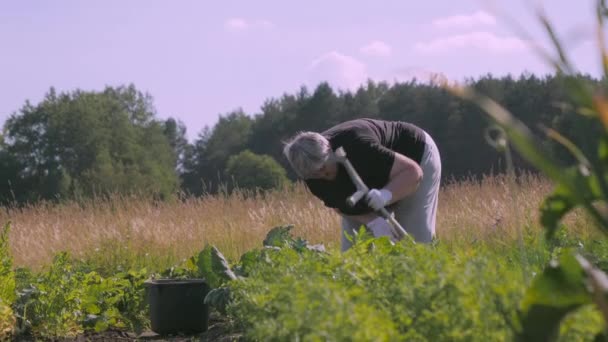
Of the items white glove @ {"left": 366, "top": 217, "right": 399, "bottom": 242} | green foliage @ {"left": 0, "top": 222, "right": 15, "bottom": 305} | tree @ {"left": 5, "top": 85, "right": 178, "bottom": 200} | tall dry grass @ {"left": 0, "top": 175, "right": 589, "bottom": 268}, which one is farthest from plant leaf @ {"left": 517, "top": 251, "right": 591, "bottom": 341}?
tree @ {"left": 5, "top": 85, "right": 178, "bottom": 200}

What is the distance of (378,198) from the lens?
401cm

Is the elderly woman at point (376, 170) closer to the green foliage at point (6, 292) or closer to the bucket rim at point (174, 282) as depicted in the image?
the bucket rim at point (174, 282)

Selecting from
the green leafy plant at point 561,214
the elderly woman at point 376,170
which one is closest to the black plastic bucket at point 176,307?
the elderly woman at point 376,170

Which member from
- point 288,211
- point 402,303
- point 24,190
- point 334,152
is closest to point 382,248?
point 402,303

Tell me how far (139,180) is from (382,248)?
41106 millimetres

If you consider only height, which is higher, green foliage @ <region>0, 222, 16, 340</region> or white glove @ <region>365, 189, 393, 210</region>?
white glove @ <region>365, 189, 393, 210</region>

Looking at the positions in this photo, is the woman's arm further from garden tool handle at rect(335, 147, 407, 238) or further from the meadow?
the meadow

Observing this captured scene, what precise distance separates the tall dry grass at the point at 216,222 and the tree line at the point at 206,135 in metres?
19.9

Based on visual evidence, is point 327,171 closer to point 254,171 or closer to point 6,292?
point 6,292

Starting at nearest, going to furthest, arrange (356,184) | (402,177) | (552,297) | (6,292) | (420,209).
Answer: (552,297)
(356,184)
(6,292)
(402,177)
(420,209)

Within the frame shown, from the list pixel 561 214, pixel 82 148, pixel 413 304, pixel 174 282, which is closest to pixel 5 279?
pixel 174 282

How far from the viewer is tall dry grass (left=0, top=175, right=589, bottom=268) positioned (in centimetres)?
768

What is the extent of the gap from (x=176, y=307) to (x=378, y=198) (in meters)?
1.24

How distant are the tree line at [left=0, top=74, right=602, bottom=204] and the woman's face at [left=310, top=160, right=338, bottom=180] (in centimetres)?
2541
